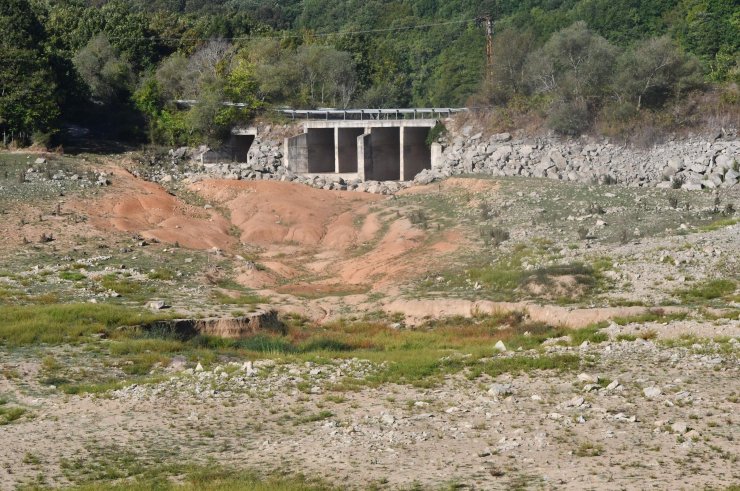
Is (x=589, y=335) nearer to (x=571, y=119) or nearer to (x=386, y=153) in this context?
(x=571, y=119)

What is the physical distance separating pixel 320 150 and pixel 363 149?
4.33 m

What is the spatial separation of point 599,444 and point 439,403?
430 cm

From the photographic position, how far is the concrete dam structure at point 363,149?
66.8m

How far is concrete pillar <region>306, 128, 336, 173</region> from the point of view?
68.6 metres

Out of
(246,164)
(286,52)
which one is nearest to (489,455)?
(246,164)

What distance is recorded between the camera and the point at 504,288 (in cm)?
3628

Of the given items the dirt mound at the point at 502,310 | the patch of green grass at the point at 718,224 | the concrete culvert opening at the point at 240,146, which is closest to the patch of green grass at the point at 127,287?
the dirt mound at the point at 502,310

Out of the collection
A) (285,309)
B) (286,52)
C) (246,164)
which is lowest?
(285,309)

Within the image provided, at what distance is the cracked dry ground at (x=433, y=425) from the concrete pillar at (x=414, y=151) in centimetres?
4220

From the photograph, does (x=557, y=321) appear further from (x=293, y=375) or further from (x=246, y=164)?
(x=246, y=164)

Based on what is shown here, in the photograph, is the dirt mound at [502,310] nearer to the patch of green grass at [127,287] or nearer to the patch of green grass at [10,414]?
the patch of green grass at [127,287]

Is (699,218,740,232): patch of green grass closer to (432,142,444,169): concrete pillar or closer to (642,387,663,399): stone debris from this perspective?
(642,387,663,399): stone debris

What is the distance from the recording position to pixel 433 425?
21031 millimetres

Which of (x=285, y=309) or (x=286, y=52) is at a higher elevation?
(x=286, y=52)
